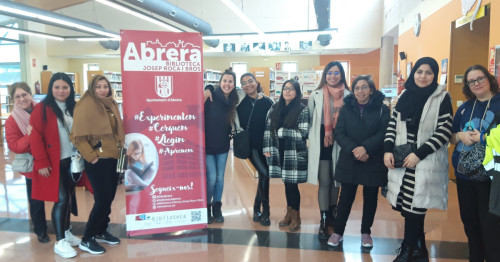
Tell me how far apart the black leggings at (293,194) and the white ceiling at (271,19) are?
37.9ft

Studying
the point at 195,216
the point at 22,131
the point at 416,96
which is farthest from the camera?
the point at 195,216

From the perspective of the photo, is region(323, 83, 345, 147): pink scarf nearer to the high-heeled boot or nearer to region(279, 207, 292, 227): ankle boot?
region(279, 207, 292, 227): ankle boot

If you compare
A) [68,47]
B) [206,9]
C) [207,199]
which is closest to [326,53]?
[206,9]

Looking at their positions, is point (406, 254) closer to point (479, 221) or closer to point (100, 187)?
point (479, 221)

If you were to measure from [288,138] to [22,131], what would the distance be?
2.19 m

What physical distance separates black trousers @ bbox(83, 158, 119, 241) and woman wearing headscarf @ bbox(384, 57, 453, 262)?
2.05m

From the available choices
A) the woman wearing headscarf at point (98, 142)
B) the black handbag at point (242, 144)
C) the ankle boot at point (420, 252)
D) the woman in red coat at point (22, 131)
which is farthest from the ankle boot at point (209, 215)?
the ankle boot at point (420, 252)

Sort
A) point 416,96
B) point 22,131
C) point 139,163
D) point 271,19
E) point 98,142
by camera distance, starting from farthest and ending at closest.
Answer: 1. point 271,19
2. point 139,163
3. point 22,131
4. point 98,142
5. point 416,96

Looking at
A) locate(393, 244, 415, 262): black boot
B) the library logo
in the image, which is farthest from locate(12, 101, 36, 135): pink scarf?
locate(393, 244, 415, 262): black boot

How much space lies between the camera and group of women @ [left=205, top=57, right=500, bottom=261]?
2.13 metres

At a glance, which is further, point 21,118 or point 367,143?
point 21,118

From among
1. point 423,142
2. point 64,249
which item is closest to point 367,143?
point 423,142

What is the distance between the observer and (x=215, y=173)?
3.24 m

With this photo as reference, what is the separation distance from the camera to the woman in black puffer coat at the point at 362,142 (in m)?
2.50
